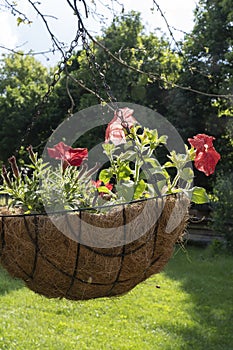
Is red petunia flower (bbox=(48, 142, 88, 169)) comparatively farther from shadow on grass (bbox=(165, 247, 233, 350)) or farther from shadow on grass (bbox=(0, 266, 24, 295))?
shadow on grass (bbox=(0, 266, 24, 295))

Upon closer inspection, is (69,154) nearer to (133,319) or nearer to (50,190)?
(50,190)

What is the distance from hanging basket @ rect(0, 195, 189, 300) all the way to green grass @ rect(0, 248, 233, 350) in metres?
2.26

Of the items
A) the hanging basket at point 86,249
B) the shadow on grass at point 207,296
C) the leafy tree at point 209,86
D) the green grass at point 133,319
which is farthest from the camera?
the leafy tree at point 209,86

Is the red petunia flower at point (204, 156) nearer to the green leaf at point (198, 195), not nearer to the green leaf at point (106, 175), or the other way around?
the green leaf at point (198, 195)

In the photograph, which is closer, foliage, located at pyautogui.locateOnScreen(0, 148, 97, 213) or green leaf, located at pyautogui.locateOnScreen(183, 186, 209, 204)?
foliage, located at pyautogui.locateOnScreen(0, 148, 97, 213)

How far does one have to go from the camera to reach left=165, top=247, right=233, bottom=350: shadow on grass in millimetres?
3446

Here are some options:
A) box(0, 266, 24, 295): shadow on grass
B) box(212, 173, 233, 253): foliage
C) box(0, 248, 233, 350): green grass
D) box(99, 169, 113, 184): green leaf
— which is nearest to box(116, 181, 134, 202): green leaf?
box(99, 169, 113, 184): green leaf

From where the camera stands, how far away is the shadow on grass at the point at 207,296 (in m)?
3.45

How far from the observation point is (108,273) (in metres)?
0.98

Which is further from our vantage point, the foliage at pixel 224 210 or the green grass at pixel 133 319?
the foliage at pixel 224 210

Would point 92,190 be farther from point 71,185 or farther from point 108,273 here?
point 108,273

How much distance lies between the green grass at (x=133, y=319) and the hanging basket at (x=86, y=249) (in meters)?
2.26

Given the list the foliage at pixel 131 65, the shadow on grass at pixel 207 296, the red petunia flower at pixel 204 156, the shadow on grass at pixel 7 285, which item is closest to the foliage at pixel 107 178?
the red petunia flower at pixel 204 156

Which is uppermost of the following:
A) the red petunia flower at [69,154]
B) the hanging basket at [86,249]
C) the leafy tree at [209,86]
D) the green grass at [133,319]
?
the leafy tree at [209,86]
